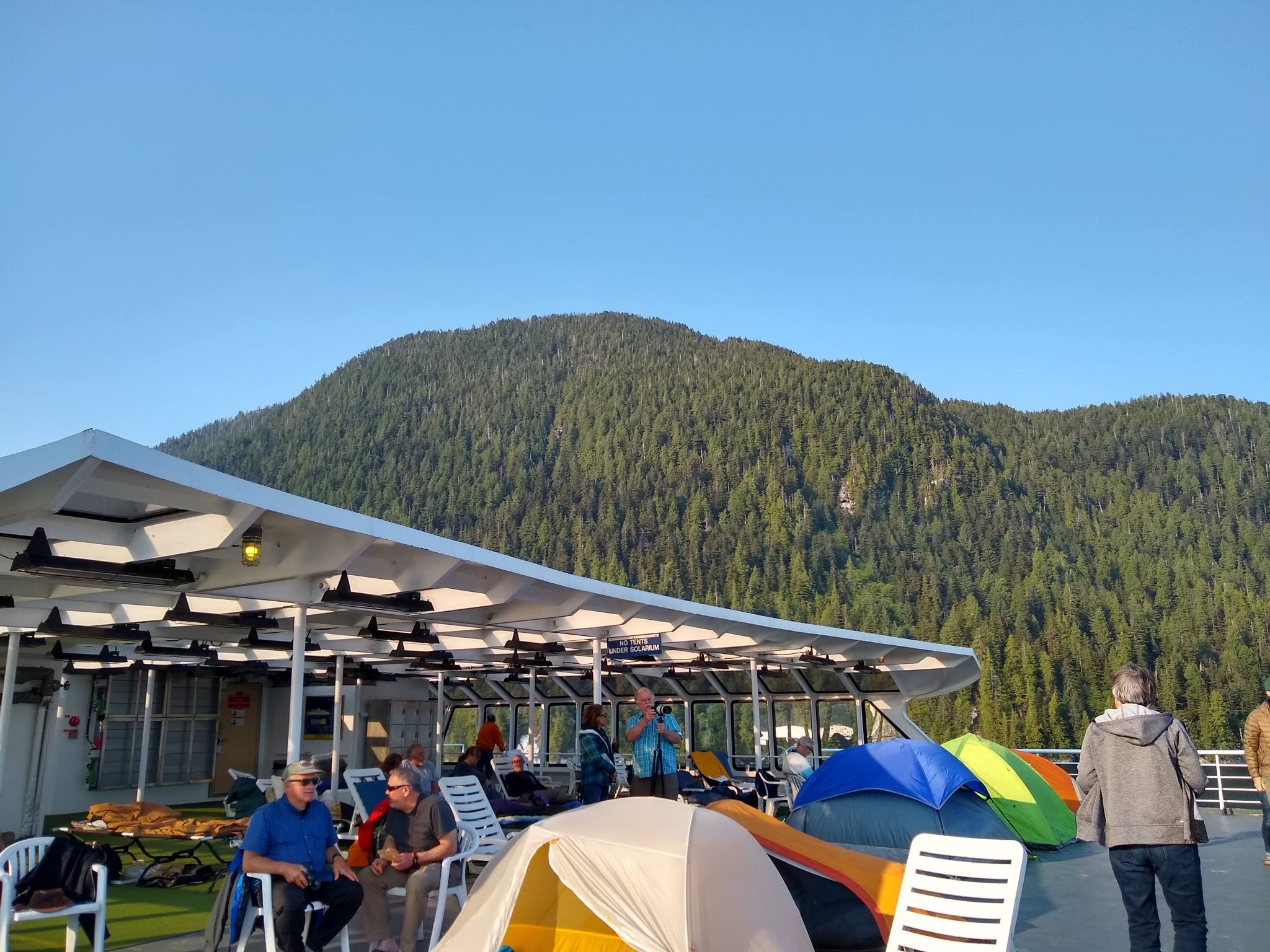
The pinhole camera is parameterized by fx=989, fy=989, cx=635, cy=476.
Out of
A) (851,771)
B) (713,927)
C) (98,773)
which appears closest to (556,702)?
(98,773)

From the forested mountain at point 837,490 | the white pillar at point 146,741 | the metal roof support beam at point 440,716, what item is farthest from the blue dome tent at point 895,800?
the forested mountain at point 837,490

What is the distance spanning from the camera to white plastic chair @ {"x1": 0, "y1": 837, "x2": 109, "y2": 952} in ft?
17.1

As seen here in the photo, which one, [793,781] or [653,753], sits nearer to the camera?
[653,753]

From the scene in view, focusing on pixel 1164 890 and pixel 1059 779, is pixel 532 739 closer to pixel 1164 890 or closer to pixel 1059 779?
pixel 1059 779

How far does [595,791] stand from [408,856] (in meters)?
2.60

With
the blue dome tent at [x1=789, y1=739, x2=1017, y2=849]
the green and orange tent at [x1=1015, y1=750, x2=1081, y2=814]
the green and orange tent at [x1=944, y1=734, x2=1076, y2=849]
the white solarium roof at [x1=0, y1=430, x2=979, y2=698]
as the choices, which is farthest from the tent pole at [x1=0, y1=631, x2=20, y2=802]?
the green and orange tent at [x1=1015, y1=750, x2=1081, y2=814]

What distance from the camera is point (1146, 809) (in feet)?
14.4

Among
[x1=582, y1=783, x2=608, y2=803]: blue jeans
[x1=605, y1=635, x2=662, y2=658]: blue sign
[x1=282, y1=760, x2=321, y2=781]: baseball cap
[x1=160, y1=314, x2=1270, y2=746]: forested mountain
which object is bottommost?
[x1=582, y1=783, x2=608, y2=803]: blue jeans

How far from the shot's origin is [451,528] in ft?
307

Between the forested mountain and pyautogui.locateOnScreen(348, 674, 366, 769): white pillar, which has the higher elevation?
the forested mountain

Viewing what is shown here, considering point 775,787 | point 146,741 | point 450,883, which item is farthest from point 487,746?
point 146,741

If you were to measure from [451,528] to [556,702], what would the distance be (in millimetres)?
71395

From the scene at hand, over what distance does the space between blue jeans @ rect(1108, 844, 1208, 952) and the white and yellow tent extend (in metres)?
1.49

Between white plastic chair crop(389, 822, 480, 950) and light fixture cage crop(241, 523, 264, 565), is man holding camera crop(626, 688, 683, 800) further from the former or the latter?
light fixture cage crop(241, 523, 264, 565)
